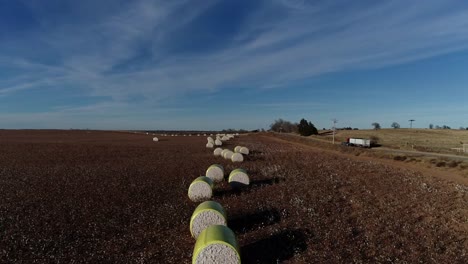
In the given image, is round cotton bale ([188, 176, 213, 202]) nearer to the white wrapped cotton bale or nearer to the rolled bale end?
the rolled bale end

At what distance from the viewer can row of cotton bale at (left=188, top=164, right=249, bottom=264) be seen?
853 cm

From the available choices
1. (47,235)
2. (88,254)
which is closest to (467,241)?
(88,254)

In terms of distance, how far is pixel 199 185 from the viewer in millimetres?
15750

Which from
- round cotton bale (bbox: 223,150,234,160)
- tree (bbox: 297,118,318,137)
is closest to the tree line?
tree (bbox: 297,118,318,137)

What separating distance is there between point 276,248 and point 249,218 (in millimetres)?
2873

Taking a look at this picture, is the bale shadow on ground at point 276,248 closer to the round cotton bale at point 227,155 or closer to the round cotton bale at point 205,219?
the round cotton bale at point 205,219

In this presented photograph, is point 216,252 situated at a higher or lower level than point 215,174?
lower

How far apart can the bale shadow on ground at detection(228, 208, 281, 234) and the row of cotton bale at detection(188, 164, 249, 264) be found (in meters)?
1.00

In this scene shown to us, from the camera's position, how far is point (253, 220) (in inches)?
511

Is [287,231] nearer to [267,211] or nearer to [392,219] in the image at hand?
[267,211]

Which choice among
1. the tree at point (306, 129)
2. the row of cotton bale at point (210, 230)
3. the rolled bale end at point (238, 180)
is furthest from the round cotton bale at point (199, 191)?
the tree at point (306, 129)

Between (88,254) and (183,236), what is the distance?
2787 millimetres

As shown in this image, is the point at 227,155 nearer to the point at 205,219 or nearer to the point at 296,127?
the point at 205,219

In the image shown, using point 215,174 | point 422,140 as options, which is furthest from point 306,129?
point 215,174
